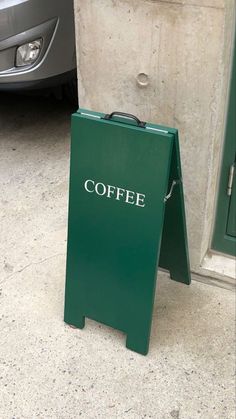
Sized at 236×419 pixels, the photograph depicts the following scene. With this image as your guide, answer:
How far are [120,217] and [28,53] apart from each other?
6.79 feet

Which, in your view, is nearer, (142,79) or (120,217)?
(120,217)

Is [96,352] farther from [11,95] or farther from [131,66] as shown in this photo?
[11,95]

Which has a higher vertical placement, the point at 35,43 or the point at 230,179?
the point at 35,43

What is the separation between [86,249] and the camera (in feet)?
8.22

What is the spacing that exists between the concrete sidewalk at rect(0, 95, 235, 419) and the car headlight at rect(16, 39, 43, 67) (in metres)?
1.25

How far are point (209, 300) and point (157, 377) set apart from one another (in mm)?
606

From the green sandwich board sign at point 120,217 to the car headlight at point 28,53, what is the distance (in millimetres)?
1818

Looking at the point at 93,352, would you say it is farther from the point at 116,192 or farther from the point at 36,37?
the point at 36,37

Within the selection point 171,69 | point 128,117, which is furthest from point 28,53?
point 128,117

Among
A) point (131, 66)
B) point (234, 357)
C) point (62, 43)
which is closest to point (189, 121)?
point (131, 66)

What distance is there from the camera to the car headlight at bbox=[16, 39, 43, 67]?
3.84 metres

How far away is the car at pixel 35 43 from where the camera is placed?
12.2 feet

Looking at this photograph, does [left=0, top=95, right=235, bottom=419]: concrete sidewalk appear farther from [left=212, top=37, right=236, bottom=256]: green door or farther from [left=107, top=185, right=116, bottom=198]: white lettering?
[left=107, top=185, right=116, bottom=198]: white lettering

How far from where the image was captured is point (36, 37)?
3822 millimetres
